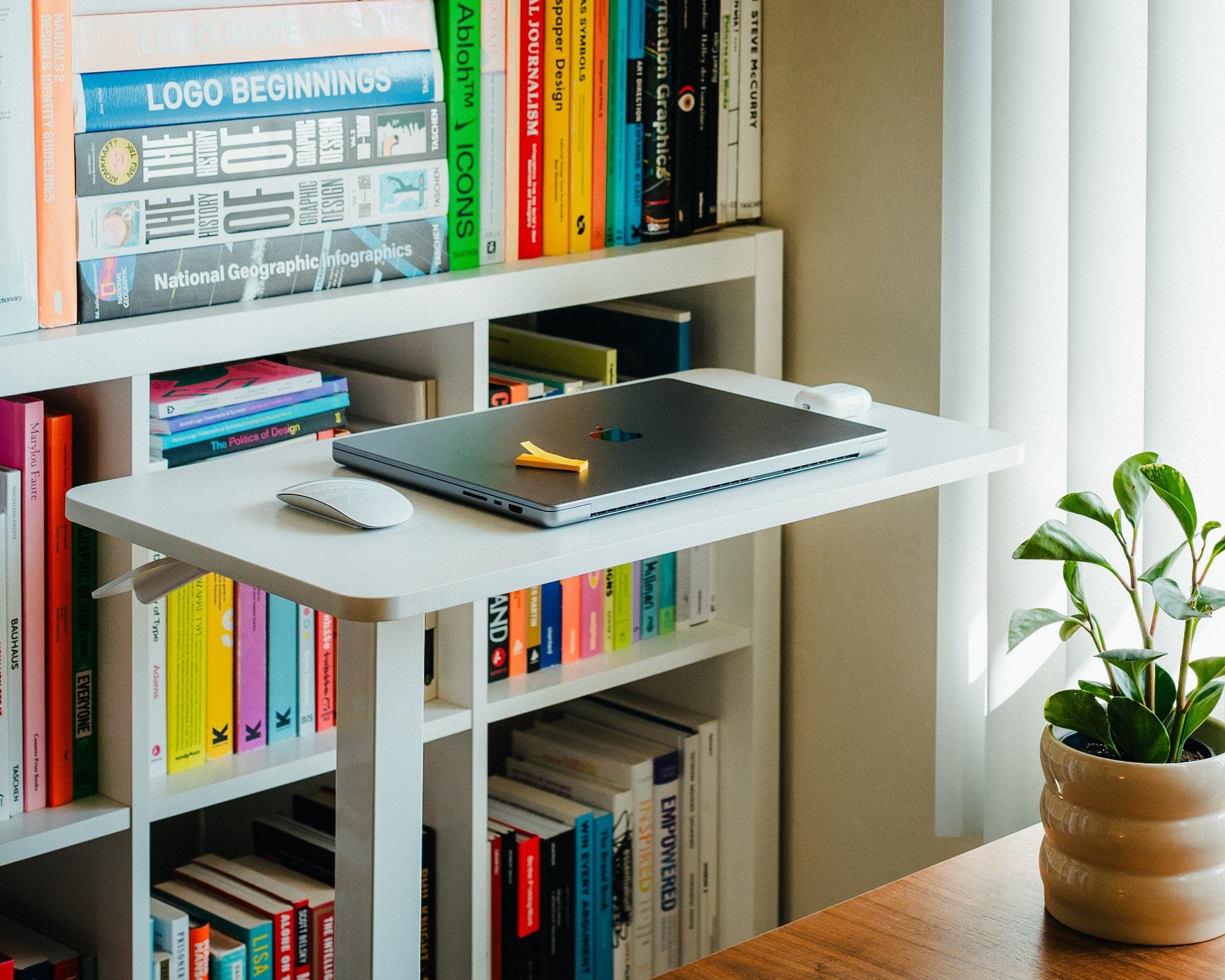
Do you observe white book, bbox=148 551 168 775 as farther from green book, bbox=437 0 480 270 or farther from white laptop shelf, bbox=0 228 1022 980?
green book, bbox=437 0 480 270

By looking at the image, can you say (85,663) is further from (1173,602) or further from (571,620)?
(1173,602)

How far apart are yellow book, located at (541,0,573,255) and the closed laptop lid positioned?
0.28 m

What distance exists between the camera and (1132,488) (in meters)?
1.21

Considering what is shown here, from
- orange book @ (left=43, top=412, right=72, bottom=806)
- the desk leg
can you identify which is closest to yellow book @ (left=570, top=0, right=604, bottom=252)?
orange book @ (left=43, top=412, right=72, bottom=806)

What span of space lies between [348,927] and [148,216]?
592 mm

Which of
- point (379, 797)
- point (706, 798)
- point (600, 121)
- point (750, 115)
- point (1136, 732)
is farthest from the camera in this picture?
point (706, 798)

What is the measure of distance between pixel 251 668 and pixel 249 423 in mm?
218

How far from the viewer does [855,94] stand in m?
1.66

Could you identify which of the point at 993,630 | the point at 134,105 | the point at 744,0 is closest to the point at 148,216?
the point at 134,105

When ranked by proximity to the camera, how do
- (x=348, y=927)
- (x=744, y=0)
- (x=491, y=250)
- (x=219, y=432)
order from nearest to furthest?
(x=348, y=927) < (x=219, y=432) < (x=491, y=250) < (x=744, y=0)

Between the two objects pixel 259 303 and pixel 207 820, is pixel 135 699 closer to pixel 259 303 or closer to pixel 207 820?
pixel 259 303

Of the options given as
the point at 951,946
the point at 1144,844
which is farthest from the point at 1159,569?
the point at 951,946

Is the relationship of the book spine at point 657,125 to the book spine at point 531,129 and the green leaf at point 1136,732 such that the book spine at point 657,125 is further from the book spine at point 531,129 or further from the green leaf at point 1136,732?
the green leaf at point 1136,732

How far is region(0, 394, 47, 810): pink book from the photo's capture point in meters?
1.27
